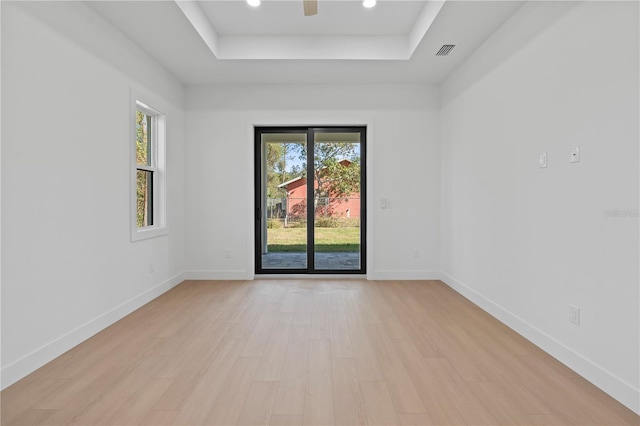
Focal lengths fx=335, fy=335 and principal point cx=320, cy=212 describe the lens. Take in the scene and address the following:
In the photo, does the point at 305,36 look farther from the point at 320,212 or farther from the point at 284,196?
the point at 320,212

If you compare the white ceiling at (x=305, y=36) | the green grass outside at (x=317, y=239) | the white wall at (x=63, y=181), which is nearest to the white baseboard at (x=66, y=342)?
the white wall at (x=63, y=181)

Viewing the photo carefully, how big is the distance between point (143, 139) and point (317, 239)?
264cm

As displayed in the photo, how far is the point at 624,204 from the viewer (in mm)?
1933

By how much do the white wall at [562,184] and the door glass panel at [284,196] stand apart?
235 centimetres

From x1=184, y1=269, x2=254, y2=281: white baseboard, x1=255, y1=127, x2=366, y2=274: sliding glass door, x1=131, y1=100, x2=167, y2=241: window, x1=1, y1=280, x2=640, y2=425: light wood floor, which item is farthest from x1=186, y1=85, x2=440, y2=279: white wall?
x1=1, y1=280, x2=640, y2=425: light wood floor

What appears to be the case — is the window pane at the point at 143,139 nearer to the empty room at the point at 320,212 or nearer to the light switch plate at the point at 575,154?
the empty room at the point at 320,212

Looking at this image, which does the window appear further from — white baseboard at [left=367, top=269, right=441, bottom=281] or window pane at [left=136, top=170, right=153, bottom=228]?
white baseboard at [left=367, top=269, right=441, bottom=281]

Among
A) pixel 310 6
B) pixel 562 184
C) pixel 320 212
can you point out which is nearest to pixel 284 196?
pixel 320 212

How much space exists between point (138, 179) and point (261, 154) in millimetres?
1763

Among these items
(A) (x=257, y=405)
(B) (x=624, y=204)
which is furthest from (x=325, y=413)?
(B) (x=624, y=204)

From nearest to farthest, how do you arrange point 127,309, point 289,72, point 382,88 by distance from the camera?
1. point 127,309
2. point 289,72
3. point 382,88

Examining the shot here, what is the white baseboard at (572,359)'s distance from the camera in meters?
1.87

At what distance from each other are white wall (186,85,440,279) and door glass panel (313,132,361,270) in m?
0.31

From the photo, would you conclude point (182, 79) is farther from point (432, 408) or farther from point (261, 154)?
point (432, 408)
